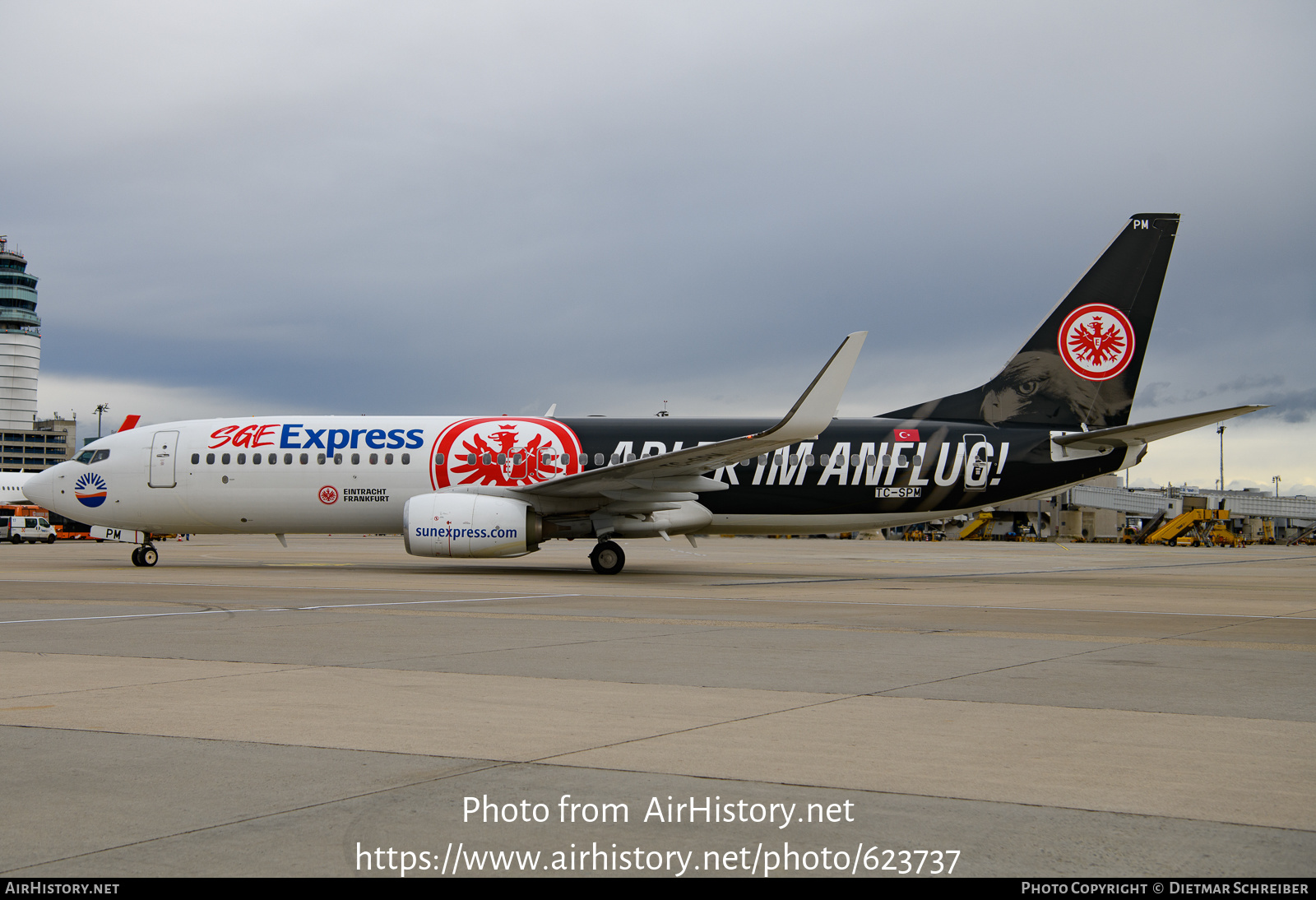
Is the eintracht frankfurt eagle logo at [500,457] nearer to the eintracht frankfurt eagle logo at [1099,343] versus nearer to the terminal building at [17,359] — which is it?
the eintracht frankfurt eagle logo at [1099,343]

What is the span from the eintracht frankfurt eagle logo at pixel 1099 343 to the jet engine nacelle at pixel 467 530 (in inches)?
560

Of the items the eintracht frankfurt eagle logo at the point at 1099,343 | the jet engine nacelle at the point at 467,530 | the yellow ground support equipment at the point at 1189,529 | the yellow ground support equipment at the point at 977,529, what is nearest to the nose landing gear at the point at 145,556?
the jet engine nacelle at the point at 467,530

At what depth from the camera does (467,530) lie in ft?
73.0

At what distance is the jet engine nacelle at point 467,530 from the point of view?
73.0ft

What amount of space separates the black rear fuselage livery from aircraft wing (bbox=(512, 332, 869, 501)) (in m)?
0.97

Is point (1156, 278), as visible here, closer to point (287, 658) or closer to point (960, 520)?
point (287, 658)

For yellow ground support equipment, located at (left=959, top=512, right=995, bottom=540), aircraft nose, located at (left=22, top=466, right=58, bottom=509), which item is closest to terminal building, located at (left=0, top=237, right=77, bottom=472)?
yellow ground support equipment, located at (left=959, top=512, right=995, bottom=540)

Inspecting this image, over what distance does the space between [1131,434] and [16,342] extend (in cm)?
15210

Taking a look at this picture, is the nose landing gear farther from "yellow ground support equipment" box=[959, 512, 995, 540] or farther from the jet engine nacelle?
"yellow ground support equipment" box=[959, 512, 995, 540]

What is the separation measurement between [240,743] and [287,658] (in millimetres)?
3665

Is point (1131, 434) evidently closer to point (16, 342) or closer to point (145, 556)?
point (145, 556)

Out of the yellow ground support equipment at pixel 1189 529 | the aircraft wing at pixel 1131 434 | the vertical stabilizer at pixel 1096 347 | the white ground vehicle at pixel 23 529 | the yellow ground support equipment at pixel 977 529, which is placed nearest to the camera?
the aircraft wing at pixel 1131 434

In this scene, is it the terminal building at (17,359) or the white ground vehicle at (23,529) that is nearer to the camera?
the white ground vehicle at (23,529)

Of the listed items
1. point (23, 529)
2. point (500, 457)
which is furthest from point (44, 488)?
point (23, 529)
